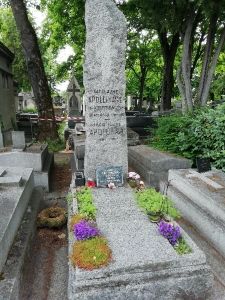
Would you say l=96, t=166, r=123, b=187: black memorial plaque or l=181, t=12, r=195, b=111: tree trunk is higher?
l=181, t=12, r=195, b=111: tree trunk

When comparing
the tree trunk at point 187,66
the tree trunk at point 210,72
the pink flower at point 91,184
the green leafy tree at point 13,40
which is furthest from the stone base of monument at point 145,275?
the green leafy tree at point 13,40

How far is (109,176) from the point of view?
5.61 meters

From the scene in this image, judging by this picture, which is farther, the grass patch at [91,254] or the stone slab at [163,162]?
the stone slab at [163,162]

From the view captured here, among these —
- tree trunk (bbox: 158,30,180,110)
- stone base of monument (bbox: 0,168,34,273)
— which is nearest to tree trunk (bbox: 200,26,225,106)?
tree trunk (bbox: 158,30,180,110)

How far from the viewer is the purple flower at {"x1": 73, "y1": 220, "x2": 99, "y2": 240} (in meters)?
3.65

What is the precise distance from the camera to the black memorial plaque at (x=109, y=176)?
5574 millimetres

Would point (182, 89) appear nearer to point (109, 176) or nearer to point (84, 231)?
point (109, 176)

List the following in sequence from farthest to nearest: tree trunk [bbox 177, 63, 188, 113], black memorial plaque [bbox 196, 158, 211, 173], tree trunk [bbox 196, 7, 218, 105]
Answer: tree trunk [bbox 177, 63, 188, 113], tree trunk [bbox 196, 7, 218, 105], black memorial plaque [bbox 196, 158, 211, 173]

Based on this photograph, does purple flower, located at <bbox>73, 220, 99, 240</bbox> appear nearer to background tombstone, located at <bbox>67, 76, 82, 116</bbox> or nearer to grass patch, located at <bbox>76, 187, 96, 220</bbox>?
grass patch, located at <bbox>76, 187, 96, 220</bbox>

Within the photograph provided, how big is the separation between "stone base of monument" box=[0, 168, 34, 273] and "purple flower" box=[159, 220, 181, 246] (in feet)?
6.44

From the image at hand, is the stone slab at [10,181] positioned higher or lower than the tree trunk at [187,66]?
lower

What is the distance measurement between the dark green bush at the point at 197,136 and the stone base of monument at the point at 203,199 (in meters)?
0.76

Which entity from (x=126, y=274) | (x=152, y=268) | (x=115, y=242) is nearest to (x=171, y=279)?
(x=152, y=268)

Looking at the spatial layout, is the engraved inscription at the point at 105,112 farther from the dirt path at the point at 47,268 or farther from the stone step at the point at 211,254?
the stone step at the point at 211,254
